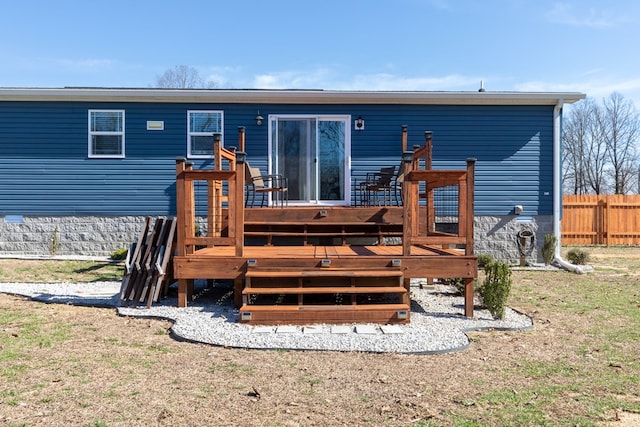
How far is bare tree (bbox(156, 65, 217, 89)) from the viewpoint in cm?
3027

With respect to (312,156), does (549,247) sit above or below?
below

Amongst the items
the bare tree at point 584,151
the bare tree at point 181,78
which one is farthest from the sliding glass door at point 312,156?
the bare tree at point 584,151

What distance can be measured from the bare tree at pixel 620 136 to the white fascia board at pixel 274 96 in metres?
23.1

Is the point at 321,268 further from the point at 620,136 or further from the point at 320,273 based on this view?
the point at 620,136

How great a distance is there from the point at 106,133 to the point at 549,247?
9289mm

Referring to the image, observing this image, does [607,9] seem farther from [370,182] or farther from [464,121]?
[370,182]

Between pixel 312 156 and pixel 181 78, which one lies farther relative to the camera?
pixel 181 78

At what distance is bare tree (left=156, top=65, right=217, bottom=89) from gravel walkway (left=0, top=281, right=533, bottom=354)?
25.7 meters

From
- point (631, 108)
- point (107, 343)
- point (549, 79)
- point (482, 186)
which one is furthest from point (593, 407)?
point (631, 108)

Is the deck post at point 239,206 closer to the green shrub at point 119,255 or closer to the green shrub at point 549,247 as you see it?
the green shrub at point 119,255

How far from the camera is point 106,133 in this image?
10.1 metres

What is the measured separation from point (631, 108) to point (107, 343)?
33.4m

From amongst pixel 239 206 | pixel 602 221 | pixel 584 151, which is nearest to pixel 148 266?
pixel 239 206

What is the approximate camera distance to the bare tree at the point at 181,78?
30266mm
